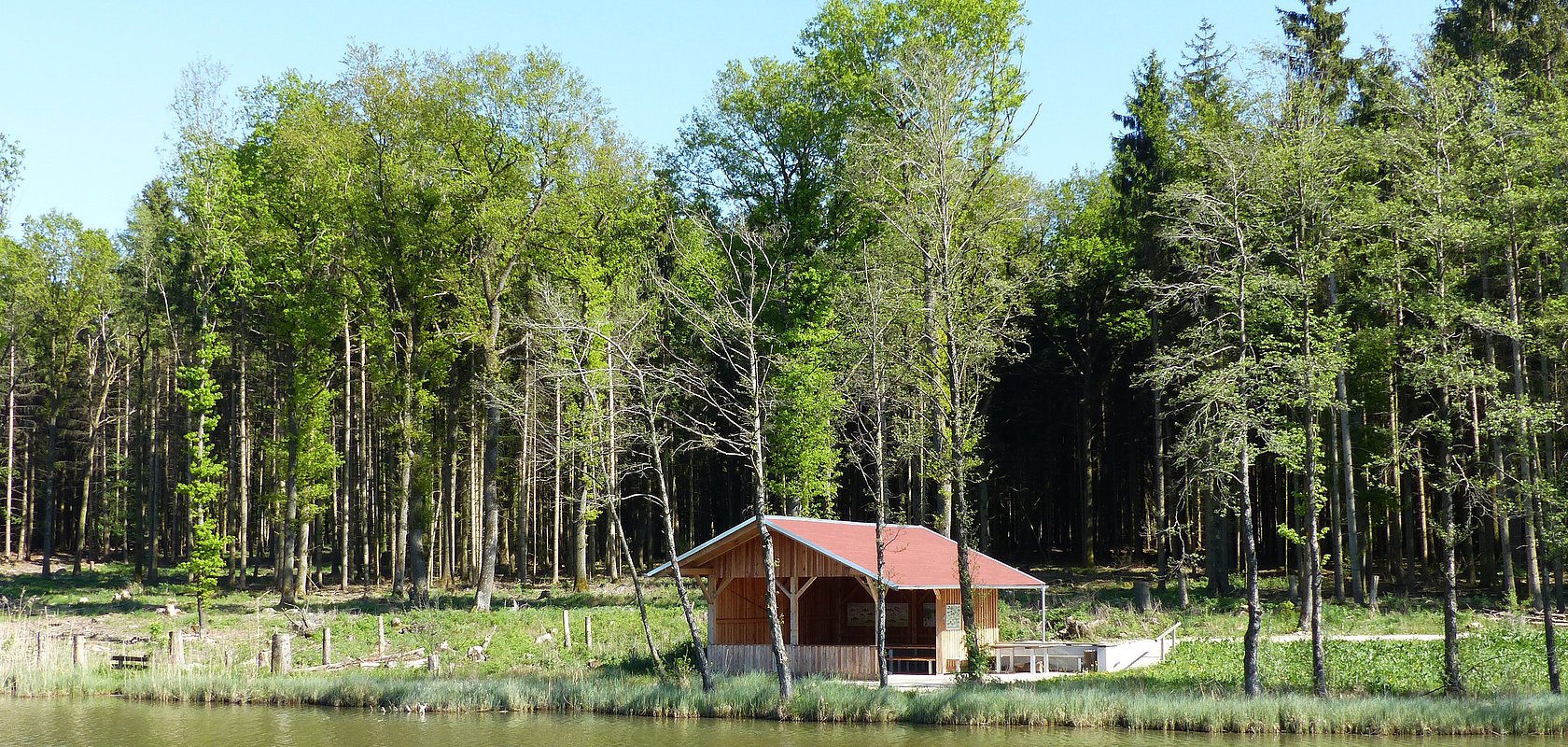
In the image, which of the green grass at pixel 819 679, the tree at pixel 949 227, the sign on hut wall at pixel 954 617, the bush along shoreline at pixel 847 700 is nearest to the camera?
the bush along shoreline at pixel 847 700

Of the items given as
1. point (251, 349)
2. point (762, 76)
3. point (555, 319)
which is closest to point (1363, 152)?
point (555, 319)

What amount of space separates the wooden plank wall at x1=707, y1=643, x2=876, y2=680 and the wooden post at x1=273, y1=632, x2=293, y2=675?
909 centimetres

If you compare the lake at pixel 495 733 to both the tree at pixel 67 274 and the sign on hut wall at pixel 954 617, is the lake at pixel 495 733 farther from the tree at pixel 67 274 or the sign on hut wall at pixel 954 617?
the tree at pixel 67 274

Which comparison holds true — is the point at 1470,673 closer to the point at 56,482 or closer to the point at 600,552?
the point at 600,552

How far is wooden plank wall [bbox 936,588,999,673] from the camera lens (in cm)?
2581

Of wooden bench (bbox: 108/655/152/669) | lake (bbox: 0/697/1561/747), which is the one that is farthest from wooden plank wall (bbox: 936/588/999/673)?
wooden bench (bbox: 108/655/152/669)

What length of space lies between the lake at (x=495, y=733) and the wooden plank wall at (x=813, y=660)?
505 cm

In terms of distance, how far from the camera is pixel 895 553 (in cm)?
2667

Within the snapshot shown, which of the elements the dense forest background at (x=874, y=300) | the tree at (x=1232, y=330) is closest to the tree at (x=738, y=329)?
the dense forest background at (x=874, y=300)

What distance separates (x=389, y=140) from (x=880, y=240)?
48.7 feet

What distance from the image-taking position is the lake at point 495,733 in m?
17.3

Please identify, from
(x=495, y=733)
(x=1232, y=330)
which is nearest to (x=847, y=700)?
(x=495, y=733)

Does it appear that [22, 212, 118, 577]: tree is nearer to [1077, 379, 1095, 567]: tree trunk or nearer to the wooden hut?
the wooden hut

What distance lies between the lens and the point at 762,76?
122 ft
